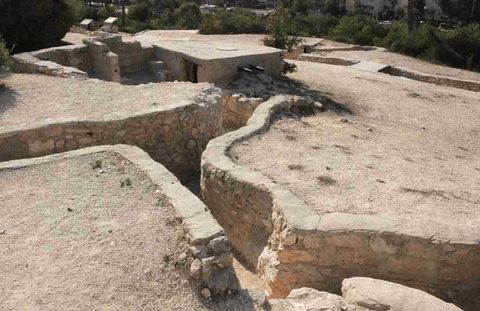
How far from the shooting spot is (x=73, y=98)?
8.05m

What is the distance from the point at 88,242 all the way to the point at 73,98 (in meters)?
4.56

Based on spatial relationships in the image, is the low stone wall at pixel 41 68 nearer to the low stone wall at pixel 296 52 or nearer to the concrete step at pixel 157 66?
the concrete step at pixel 157 66

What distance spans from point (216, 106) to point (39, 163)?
11.3ft

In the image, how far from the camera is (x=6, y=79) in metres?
9.11

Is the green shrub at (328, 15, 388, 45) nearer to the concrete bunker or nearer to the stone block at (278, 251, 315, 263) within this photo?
the concrete bunker

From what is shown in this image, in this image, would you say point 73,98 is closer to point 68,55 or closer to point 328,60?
point 68,55

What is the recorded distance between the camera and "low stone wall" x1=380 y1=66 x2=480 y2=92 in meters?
14.3

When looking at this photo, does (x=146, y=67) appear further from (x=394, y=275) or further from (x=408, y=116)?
(x=394, y=275)

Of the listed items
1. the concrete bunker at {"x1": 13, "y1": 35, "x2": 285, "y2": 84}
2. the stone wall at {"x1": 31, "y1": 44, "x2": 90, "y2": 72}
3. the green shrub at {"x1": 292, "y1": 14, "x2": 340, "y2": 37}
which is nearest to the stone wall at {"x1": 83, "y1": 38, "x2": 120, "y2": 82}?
the concrete bunker at {"x1": 13, "y1": 35, "x2": 285, "y2": 84}

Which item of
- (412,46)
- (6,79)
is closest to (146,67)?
(6,79)

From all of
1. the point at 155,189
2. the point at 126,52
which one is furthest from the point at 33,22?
the point at 155,189

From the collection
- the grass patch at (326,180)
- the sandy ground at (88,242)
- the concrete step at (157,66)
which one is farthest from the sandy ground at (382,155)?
the concrete step at (157,66)

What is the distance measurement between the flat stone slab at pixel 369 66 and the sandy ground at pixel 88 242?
12.2 metres

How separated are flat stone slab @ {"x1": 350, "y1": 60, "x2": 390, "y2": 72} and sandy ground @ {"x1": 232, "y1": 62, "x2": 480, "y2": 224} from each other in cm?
361
